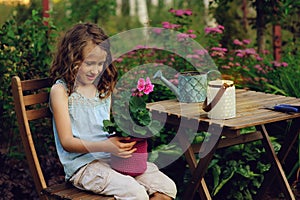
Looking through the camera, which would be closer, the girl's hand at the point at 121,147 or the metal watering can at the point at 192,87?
the girl's hand at the point at 121,147

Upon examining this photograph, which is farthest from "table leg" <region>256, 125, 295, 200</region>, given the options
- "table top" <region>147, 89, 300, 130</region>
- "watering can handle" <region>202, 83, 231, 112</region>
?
"watering can handle" <region>202, 83, 231, 112</region>

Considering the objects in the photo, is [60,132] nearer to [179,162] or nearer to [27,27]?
[179,162]

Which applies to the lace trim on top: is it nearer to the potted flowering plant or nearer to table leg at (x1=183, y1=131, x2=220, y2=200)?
the potted flowering plant

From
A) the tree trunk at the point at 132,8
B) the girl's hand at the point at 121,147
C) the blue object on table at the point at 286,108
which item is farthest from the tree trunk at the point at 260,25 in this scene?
the tree trunk at the point at 132,8

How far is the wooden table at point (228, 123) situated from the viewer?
279 cm

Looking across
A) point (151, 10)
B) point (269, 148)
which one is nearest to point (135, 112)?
point (269, 148)

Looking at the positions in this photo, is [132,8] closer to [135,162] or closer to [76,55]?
[76,55]

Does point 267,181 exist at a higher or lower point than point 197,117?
lower

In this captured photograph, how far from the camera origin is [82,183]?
2812 mm

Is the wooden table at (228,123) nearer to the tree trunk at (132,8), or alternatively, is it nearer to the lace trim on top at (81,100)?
the lace trim on top at (81,100)

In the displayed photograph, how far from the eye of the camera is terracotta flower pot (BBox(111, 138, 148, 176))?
2.75 m

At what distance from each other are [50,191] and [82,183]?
16 cm

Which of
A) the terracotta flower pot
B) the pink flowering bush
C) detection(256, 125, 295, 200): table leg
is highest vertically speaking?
the pink flowering bush

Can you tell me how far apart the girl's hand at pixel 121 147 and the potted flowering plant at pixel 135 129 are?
2cm
